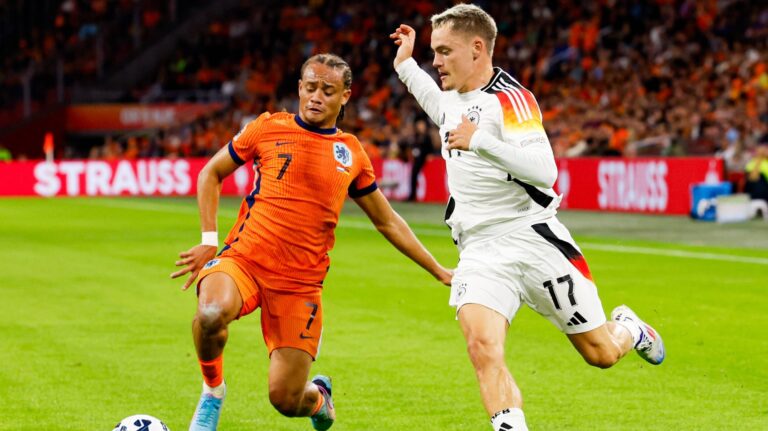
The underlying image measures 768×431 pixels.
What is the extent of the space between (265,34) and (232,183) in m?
11.6

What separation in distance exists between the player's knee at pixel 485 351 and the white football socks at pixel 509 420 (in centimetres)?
26

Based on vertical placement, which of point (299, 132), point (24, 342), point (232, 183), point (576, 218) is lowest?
point (232, 183)

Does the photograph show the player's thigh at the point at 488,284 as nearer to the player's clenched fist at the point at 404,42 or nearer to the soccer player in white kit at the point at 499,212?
the soccer player in white kit at the point at 499,212

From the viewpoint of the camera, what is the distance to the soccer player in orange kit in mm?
6844

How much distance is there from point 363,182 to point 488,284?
49.1 inches

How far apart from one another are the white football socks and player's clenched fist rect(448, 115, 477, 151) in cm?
124

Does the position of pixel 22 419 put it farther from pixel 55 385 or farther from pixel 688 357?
pixel 688 357

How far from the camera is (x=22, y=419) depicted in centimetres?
766

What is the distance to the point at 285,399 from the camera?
687 cm

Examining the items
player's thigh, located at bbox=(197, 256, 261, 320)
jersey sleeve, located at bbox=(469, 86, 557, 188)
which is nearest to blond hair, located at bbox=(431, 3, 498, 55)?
jersey sleeve, located at bbox=(469, 86, 557, 188)

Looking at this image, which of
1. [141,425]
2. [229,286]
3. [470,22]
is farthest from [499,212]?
[141,425]

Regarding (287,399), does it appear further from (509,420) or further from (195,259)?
(509,420)

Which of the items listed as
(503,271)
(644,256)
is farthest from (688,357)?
(644,256)

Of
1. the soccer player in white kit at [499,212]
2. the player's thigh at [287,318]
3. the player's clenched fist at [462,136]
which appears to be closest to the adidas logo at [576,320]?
the soccer player in white kit at [499,212]
